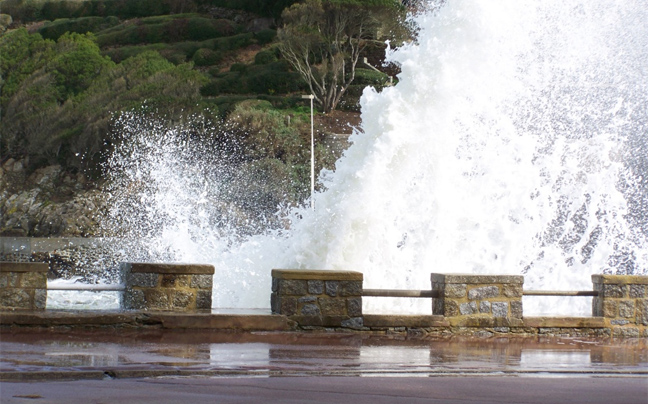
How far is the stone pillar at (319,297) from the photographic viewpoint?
403 inches

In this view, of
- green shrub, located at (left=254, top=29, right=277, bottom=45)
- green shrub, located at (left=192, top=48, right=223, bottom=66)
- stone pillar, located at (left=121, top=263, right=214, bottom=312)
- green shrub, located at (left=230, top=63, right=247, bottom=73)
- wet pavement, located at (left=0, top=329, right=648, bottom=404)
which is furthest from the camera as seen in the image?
green shrub, located at (left=254, top=29, right=277, bottom=45)

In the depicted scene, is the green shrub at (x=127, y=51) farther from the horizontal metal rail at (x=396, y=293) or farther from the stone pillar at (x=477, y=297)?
the stone pillar at (x=477, y=297)

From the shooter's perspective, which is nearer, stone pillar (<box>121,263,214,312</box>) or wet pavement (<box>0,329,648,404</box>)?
wet pavement (<box>0,329,648,404</box>)

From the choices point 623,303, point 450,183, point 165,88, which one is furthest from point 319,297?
point 165,88

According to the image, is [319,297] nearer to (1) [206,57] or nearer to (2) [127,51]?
(1) [206,57]

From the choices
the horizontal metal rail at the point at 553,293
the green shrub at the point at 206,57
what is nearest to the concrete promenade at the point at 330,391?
A: the horizontal metal rail at the point at 553,293

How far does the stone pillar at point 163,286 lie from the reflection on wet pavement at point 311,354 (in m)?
0.76

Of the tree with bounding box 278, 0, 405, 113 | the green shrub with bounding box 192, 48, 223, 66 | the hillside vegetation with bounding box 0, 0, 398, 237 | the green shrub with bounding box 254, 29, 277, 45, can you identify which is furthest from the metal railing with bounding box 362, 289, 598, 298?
the green shrub with bounding box 254, 29, 277, 45

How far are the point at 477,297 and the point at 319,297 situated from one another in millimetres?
1990

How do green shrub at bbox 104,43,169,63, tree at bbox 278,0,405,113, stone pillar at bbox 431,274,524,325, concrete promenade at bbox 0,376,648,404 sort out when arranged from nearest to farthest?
concrete promenade at bbox 0,376,648,404, stone pillar at bbox 431,274,524,325, tree at bbox 278,0,405,113, green shrub at bbox 104,43,169,63

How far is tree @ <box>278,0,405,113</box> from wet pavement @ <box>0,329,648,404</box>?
44.3m

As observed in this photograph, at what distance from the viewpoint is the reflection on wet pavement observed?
7.43 meters

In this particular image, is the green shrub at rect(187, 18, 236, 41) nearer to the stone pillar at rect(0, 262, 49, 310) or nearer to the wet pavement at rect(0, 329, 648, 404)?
the stone pillar at rect(0, 262, 49, 310)

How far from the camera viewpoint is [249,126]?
160 feet
